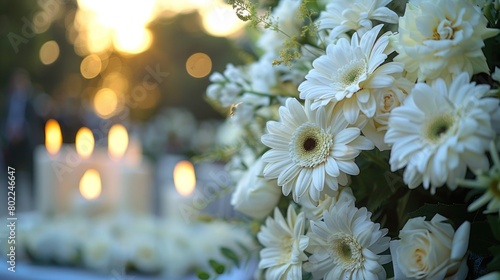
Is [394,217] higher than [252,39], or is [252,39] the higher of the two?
[252,39]

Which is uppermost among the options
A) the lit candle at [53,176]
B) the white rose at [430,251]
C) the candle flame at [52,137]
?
the candle flame at [52,137]

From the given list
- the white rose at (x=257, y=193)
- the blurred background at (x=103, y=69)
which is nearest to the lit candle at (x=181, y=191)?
the white rose at (x=257, y=193)

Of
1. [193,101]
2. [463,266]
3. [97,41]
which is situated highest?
[193,101]

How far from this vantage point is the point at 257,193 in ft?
1.34

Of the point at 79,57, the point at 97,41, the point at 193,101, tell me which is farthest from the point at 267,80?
the point at 193,101

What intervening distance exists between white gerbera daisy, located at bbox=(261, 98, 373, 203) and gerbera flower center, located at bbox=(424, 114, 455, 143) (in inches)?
1.6

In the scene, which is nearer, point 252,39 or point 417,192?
point 417,192

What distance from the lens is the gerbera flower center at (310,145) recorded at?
1.06ft

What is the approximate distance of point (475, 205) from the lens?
0.25 metres

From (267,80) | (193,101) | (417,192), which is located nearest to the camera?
(417,192)

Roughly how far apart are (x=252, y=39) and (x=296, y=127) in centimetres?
37

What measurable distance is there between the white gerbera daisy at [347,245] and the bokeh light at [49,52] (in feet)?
9.63

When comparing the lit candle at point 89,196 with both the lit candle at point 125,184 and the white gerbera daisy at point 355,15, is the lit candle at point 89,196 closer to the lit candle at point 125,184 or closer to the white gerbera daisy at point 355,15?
the lit candle at point 125,184

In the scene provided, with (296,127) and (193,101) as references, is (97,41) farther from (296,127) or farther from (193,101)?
(296,127)
